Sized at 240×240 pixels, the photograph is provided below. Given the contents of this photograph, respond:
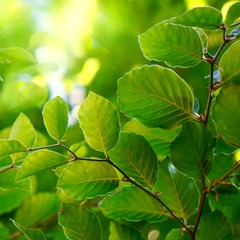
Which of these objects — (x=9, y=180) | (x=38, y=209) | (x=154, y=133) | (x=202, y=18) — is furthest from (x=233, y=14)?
(x=38, y=209)

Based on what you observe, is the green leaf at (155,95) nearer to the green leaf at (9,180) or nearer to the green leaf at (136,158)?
the green leaf at (136,158)

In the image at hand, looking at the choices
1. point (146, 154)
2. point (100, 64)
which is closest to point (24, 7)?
point (100, 64)

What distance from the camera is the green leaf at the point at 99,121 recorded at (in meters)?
0.54

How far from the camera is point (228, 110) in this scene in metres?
0.52

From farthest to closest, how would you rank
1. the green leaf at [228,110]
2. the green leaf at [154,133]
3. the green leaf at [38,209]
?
the green leaf at [38,209], the green leaf at [154,133], the green leaf at [228,110]

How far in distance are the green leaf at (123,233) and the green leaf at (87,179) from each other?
6cm

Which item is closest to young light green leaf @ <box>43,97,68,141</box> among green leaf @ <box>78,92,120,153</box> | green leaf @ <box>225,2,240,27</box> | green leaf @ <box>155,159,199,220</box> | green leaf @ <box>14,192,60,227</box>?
green leaf @ <box>78,92,120,153</box>

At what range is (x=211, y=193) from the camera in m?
0.57

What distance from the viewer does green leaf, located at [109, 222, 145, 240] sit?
57 centimetres

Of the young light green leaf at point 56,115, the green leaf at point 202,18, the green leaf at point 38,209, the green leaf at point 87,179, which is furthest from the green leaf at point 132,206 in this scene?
the green leaf at point 38,209

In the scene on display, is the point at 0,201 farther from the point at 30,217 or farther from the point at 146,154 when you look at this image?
the point at 146,154

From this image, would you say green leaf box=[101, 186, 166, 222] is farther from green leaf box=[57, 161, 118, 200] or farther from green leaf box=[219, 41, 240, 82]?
green leaf box=[219, 41, 240, 82]

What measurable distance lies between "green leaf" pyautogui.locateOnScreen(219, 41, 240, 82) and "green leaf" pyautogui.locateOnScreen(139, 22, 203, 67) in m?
0.04

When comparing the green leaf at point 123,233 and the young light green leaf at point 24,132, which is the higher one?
the young light green leaf at point 24,132
